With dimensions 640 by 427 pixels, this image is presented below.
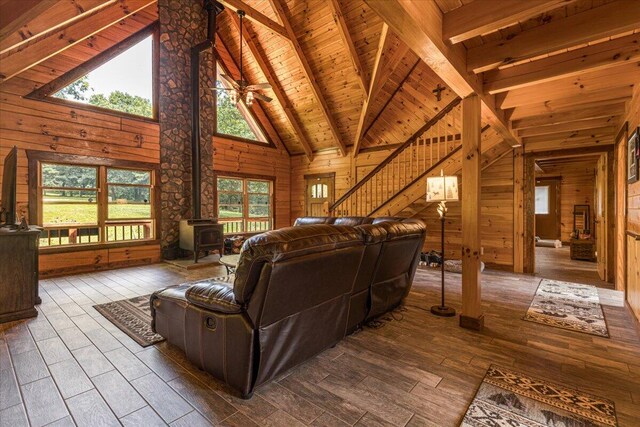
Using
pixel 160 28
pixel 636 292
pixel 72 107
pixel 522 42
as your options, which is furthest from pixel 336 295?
pixel 160 28

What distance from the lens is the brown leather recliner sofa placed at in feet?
5.58

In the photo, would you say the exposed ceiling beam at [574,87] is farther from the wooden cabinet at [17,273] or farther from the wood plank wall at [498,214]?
the wooden cabinet at [17,273]

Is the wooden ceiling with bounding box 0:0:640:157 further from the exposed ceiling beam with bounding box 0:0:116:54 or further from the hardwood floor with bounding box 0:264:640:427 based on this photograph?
the hardwood floor with bounding box 0:264:640:427

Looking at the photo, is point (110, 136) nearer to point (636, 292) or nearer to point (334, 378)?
point (334, 378)

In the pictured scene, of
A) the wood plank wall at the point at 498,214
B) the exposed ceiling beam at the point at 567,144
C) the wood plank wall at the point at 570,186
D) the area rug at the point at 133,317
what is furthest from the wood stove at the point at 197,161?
the wood plank wall at the point at 570,186

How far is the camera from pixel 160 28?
5.96 meters

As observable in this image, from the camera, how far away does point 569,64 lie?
8.55 feet

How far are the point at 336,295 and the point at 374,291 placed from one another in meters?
0.74

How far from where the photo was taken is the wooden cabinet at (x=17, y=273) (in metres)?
2.93

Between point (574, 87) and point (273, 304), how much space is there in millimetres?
3902

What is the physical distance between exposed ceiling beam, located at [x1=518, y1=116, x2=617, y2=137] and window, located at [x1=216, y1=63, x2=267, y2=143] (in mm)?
6313

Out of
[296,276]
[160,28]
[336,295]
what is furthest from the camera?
[160,28]

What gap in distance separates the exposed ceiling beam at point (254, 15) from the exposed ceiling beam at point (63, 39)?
175 centimetres

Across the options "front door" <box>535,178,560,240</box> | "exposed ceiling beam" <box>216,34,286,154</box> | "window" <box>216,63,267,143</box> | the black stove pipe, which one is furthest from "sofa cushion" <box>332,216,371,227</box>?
"front door" <box>535,178,560,240</box>
